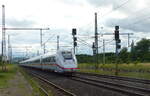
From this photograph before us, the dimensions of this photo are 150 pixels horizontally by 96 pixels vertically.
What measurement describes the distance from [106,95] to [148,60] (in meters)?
53.0

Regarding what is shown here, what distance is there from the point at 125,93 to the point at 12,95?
6795 mm

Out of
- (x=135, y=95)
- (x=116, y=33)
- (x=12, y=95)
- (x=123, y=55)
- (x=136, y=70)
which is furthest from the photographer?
(x=123, y=55)

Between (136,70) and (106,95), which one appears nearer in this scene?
(106,95)

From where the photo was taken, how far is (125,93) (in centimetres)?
1630

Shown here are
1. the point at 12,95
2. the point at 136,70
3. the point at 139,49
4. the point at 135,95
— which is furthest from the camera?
the point at 139,49

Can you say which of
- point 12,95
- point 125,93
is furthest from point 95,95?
point 12,95

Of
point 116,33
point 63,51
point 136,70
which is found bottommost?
point 136,70

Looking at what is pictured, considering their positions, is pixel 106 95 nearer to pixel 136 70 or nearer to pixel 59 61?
pixel 59 61

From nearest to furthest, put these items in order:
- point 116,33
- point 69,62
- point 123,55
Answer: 1. point 69,62
2. point 116,33
3. point 123,55

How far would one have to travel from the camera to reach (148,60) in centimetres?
6688

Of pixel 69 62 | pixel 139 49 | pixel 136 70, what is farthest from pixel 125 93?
pixel 139 49

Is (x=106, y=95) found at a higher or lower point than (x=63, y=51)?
lower

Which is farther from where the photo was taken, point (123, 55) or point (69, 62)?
point (123, 55)

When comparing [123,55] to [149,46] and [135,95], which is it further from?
[135,95]
